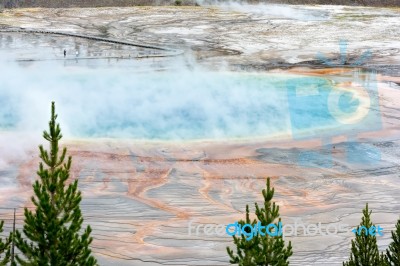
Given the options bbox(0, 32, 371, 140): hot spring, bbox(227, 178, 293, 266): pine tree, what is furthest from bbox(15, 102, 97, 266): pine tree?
bbox(0, 32, 371, 140): hot spring

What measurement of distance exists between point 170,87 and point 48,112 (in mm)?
5348

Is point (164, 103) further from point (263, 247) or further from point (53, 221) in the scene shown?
point (53, 221)

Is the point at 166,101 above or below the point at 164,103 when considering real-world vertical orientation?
above

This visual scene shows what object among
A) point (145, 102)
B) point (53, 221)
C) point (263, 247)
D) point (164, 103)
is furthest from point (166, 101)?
point (53, 221)

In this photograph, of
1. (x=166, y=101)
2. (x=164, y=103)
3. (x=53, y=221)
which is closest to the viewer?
(x=53, y=221)

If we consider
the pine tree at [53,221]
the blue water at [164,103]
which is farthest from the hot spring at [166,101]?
the pine tree at [53,221]

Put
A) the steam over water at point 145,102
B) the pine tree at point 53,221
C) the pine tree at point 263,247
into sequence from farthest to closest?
the steam over water at point 145,102, the pine tree at point 263,247, the pine tree at point 53,221

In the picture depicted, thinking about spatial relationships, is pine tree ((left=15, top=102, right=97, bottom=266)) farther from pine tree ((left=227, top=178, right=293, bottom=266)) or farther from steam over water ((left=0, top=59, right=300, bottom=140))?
steam over water ((left=0, top=59, right=300, bottom=140))

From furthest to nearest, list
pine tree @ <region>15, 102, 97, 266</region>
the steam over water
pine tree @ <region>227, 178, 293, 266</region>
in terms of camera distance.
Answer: the steam over water < pine tree @ <region>227, 178, 293, 266</region> < pine tree @ <region>15, 102, 97, 266</region>

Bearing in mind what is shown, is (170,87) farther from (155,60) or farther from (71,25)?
(71,25)

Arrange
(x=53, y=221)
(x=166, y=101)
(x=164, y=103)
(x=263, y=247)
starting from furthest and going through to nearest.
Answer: (x=166, y=101), (x=164, y=103), (x=263, y=247), (x=53, y=221)

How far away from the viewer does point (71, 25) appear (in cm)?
3900

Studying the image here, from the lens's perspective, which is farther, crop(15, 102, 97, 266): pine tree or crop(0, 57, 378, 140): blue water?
crop(0, 57, 378, 140): blue water

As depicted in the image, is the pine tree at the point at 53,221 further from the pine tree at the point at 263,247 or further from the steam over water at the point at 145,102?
the steam over water at the point at 145,102
